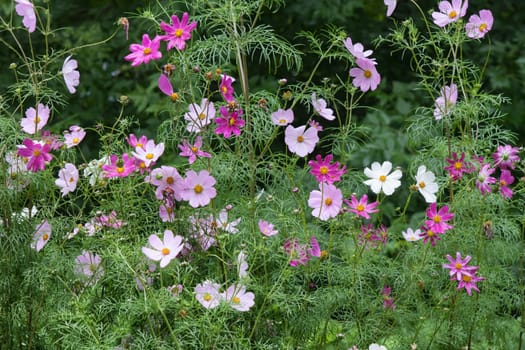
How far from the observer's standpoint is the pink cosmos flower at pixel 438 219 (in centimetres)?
208

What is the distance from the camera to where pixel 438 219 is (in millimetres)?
2092

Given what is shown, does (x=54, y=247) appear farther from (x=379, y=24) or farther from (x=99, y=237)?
(x=379, y=24)

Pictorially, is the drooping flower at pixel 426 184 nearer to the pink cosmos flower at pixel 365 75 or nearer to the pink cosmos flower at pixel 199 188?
the pink cosmos flower at pixel 365 75

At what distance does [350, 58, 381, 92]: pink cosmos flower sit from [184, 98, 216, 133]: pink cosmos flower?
35cm

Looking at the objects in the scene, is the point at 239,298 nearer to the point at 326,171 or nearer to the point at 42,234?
the point at 326,171

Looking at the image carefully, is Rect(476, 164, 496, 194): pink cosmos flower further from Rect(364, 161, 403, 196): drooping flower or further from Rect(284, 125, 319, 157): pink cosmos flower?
Rect(284, 125, 319, 157): pink cosmos flower

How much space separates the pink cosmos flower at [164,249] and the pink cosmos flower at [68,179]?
28 cm

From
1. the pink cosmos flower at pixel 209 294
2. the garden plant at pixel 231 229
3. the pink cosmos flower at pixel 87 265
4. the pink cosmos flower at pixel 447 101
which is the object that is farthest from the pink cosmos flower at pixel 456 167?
the pink cosmos flower at pixel 87 265

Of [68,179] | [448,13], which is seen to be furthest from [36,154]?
[448,13]

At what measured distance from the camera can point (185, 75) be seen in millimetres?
2074

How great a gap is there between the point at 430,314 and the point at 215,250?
22.3 inches

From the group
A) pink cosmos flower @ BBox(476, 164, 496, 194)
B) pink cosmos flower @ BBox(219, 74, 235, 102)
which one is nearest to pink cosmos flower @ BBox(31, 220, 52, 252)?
pink cosmos flower @ BBox(219, 74, 235, 102)

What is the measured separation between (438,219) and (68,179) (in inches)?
34.1

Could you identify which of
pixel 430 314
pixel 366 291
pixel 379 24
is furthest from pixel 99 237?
pixel 379 24
